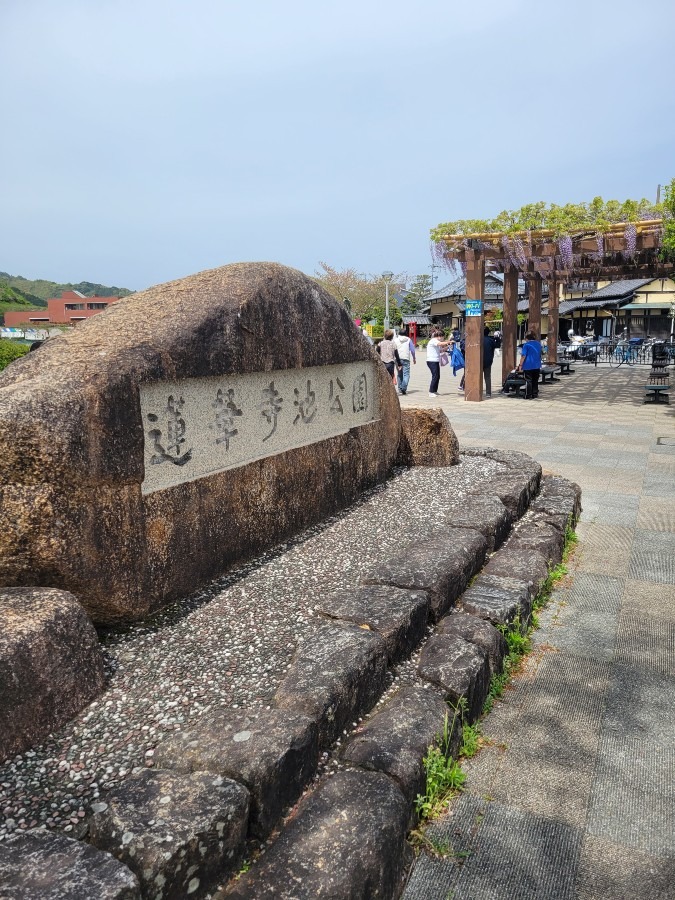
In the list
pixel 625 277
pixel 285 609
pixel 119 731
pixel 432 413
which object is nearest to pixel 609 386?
pixel 625 277

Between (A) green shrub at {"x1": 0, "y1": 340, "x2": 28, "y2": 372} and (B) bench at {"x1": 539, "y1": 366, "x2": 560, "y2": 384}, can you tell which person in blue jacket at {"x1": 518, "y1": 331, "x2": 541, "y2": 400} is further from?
(A) green shrub at {"x1": 0, "y1": 340, "x2": 28, "y2": 372}

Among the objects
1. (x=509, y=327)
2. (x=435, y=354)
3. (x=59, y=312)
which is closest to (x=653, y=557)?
(x=435, y=354)

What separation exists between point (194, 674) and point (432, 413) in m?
4.04

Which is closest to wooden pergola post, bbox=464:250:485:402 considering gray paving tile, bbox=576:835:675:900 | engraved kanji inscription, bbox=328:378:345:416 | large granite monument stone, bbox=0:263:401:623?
large granite monument stone, bbox=0:263:401:623

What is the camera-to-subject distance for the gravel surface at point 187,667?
6.87 feet

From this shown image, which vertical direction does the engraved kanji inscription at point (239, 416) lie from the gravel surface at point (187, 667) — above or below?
above

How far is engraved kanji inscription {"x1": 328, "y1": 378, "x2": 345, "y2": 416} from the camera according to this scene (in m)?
4.95

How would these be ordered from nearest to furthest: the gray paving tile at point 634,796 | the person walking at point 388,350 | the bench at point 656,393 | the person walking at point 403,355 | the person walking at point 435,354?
1. the gray paving tile at point 634,796
2. the bench at point 656,393
3. the person walking at point 388,350
4. the person walking at point 403,355
5. the person walking at point 435,354

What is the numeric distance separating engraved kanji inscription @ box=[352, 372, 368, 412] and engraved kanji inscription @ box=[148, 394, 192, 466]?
6.75 ft

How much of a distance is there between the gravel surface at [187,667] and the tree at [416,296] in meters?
53.8

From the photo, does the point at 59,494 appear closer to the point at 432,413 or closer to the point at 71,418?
the point at 71,418

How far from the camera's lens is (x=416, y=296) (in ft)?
189

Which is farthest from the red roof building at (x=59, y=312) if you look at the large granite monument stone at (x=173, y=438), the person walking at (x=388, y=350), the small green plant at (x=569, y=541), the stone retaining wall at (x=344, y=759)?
the stone retaining wall at (x=344, y=759)

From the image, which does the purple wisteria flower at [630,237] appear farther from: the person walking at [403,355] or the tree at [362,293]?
the tree at [362,293]
